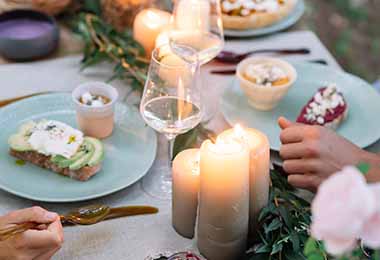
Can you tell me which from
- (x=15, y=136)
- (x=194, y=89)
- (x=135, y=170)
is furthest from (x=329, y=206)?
(x=15, y=136)

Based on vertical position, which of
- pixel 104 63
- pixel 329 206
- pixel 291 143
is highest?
pixel 329 206

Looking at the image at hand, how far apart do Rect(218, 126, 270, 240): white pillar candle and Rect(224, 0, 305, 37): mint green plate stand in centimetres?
68

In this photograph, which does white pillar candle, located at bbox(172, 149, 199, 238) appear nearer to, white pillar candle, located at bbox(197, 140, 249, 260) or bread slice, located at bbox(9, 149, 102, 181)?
white pillar candle, located at bbox(197, 140, 249, 260)

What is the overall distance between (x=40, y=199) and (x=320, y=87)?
2.26 ft

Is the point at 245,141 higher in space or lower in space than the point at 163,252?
higher

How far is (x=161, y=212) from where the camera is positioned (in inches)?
43.3

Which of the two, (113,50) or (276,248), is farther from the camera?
(113,50)

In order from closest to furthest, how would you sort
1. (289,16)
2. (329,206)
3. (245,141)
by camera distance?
(329,206) → (245,141) → (289,16)

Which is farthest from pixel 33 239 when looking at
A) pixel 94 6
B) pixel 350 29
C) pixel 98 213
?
pixel 350 29

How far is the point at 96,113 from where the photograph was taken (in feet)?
3.98

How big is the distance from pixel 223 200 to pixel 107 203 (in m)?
0.28

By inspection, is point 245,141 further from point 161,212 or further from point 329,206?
point 329,206

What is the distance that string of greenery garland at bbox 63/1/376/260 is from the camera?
0.92 metres

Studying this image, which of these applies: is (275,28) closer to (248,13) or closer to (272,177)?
(248,13)
